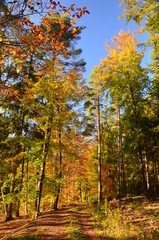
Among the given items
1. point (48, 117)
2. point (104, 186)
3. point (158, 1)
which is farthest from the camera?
point (104, 186)

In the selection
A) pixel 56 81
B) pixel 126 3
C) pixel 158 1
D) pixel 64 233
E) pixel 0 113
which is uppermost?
pixel 126 3

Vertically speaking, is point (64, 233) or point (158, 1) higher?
point (158, 1)

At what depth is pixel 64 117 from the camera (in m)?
10.5

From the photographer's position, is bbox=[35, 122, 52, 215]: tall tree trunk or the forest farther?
bbox=[35, 122, 52, 215]: tall tree trunk

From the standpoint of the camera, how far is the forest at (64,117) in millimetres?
4973

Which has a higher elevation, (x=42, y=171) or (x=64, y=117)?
(x=64, y=117)

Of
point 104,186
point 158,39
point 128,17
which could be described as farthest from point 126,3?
point 104,186

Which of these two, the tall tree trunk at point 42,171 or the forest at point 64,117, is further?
the tall tree trunk at point 42,171

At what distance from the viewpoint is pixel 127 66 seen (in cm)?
1483

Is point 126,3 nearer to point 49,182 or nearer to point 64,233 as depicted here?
point 49,182

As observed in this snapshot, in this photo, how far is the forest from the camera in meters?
4.97

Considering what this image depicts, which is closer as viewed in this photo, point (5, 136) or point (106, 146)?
point (5, 136)

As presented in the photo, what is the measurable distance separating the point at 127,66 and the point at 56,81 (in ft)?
22.3

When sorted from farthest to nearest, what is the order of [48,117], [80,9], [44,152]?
[48,117]
[44,152]
[80,9]
